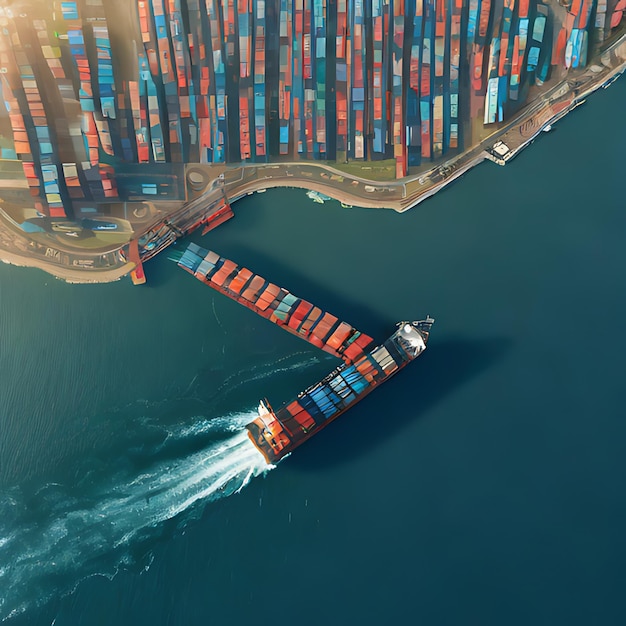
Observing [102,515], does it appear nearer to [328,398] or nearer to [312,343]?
[328,398]

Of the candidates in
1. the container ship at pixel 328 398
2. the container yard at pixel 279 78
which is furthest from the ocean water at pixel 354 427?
the container yard at pixel 279 78

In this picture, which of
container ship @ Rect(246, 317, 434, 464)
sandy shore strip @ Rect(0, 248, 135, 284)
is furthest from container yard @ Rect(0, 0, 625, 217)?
container ship @ Rect(246, 317, 434, 464)

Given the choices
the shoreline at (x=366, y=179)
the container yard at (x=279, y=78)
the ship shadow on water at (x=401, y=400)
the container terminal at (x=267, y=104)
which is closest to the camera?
the ship shadow on water at (x=401, y=400)

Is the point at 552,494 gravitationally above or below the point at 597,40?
below

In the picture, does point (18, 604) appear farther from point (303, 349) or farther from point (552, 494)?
point (552, 494)

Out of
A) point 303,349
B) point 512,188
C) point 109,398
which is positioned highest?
point 512,188

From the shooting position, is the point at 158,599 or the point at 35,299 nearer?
the point at 158,599

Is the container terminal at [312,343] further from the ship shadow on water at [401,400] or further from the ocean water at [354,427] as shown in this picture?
the ocean water at [354,427]

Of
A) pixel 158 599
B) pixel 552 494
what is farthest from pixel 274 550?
pixel 552 494
